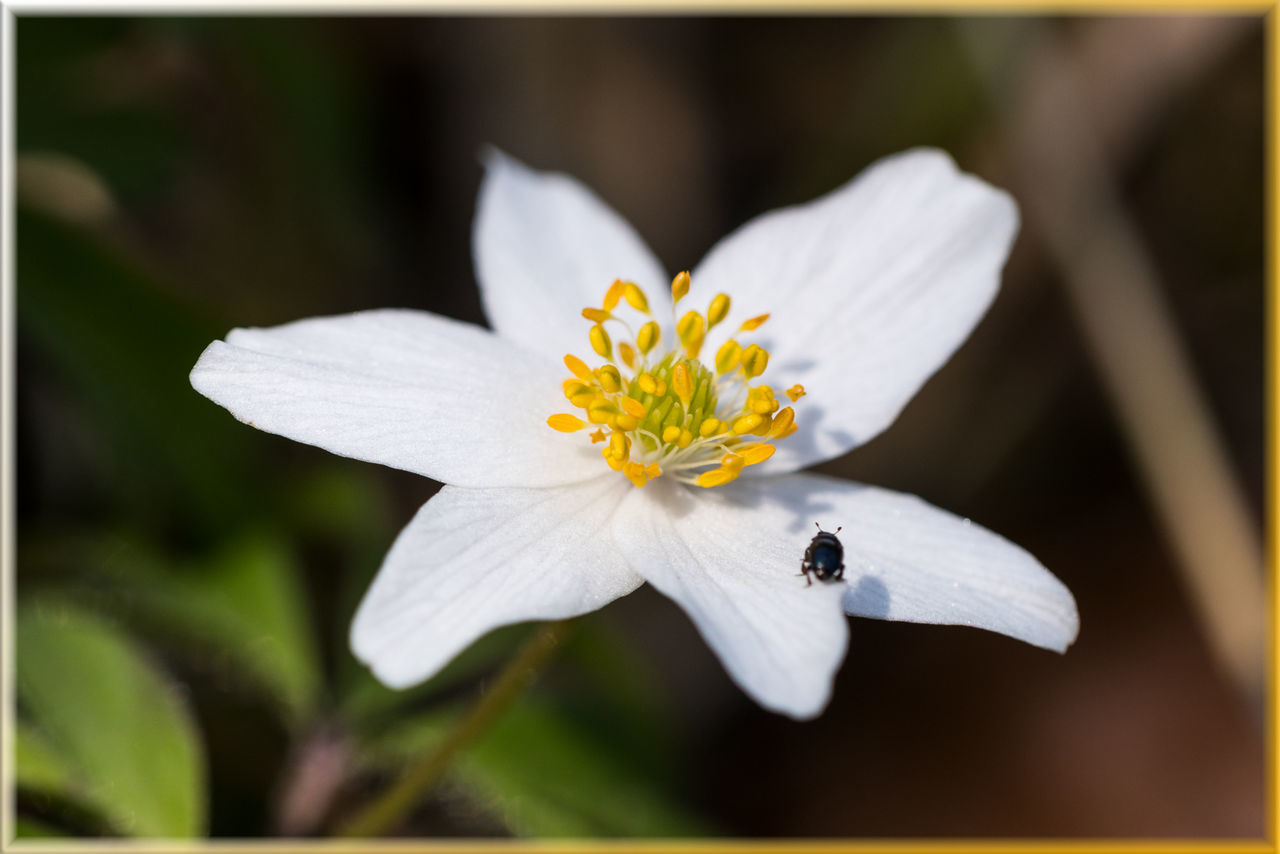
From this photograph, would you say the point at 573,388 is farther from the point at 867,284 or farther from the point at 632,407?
the point at 867,284

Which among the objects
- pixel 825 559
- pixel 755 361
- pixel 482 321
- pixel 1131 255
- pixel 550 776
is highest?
pixel 755 361

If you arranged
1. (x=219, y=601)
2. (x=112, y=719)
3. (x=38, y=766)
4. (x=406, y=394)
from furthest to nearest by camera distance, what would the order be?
(x=219, y=601), (x=112, y=719), (x=38, y=766), (x=406, y=394)

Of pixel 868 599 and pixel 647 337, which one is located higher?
pixel 647 337

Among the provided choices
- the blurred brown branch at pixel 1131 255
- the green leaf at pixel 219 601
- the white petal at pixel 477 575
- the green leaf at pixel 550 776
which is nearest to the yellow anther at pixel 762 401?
the white petal at pixel 477 575

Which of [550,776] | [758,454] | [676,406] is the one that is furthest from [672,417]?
[550,776]

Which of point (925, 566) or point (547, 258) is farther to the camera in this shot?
point (547, 258)

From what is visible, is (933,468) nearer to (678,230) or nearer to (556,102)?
(678,230)

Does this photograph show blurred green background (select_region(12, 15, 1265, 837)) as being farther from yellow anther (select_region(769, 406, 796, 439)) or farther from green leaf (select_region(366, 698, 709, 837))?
yellow anther (select_region(769, 406, 796, 439))
